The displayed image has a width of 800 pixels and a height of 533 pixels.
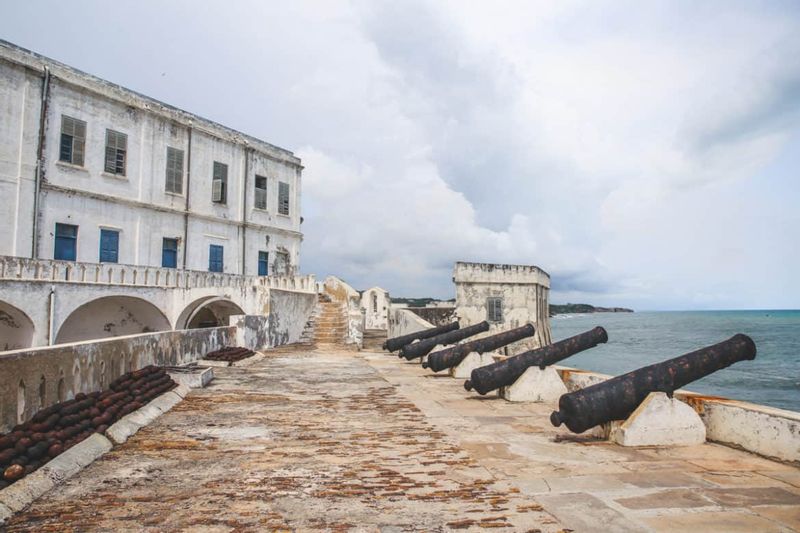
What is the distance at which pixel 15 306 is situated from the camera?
15.0 metres

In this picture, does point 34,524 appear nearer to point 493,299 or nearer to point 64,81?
point 64,81

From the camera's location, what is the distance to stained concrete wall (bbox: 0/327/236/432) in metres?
4.46

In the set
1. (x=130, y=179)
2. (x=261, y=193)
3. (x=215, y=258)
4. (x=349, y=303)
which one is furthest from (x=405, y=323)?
(x=130, y=179)

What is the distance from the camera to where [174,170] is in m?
24.1

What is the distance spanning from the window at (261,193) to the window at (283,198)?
3.62 ft

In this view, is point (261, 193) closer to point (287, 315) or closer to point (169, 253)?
point (169, 253)

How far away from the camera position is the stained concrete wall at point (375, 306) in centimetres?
3114

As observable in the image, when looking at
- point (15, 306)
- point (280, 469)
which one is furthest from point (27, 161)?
point (280, 469)

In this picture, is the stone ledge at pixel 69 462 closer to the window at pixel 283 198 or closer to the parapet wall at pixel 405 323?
the parapet wall at pixel 405 323

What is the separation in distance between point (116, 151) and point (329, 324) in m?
11.1

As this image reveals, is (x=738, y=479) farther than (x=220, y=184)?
No

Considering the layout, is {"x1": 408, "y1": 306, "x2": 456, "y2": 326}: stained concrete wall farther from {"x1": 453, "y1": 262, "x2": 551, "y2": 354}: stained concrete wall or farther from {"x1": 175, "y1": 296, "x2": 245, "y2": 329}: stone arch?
{"x1": 175, "y1": 296, "x2": 245, "y2": 329}: stone arch

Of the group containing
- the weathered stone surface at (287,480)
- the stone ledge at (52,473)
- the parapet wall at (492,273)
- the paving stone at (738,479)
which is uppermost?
the parapet wall at (492,273)

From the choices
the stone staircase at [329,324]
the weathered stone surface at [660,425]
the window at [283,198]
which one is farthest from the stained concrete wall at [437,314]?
the weathered stone surface at [660,425]
